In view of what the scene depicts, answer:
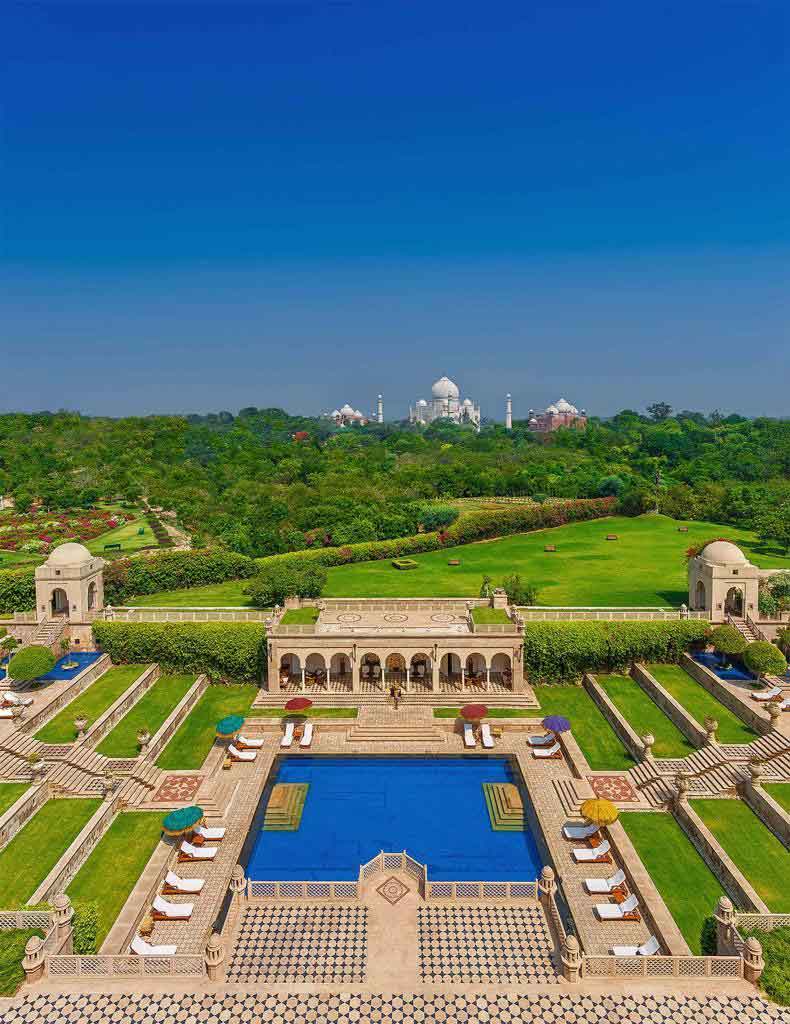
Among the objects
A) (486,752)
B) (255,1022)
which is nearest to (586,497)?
(486,752)

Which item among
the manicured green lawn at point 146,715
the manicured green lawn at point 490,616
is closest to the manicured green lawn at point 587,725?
the manicured green lawn at point 490,616

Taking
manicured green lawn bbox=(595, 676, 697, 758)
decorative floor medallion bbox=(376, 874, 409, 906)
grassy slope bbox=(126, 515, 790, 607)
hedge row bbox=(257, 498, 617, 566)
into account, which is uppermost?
hedge row bbox=(257, 498, 617, 566)

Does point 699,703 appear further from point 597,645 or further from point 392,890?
point 392,890

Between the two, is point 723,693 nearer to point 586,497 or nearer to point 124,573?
point 124,573

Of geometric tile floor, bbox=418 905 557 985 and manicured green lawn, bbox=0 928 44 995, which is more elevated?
manicured green lawn, bbox=0 928 44 995

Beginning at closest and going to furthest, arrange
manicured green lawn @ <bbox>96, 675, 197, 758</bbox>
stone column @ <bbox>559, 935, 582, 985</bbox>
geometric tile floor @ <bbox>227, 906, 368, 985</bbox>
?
stone column @ <bbox>559, 935, 582, 985</bbox> < geometric tile floor @ <bbox>227, 906, 368, 985</bbox> < manicured green lawn @ <bbox>96, 675, 197, 758</bbox>

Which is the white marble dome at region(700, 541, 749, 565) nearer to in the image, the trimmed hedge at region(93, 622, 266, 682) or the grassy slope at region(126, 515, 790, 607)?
the grassy slope at region(126, 515, 790, 607)

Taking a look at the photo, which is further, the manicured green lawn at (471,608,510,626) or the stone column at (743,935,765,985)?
the manicured green lawn at (471,608,510,626)

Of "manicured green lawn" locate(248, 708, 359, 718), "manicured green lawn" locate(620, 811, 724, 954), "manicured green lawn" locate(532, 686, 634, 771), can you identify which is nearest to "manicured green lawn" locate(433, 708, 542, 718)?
"manicured green lawn" locate(532, 686, 634, 771)
